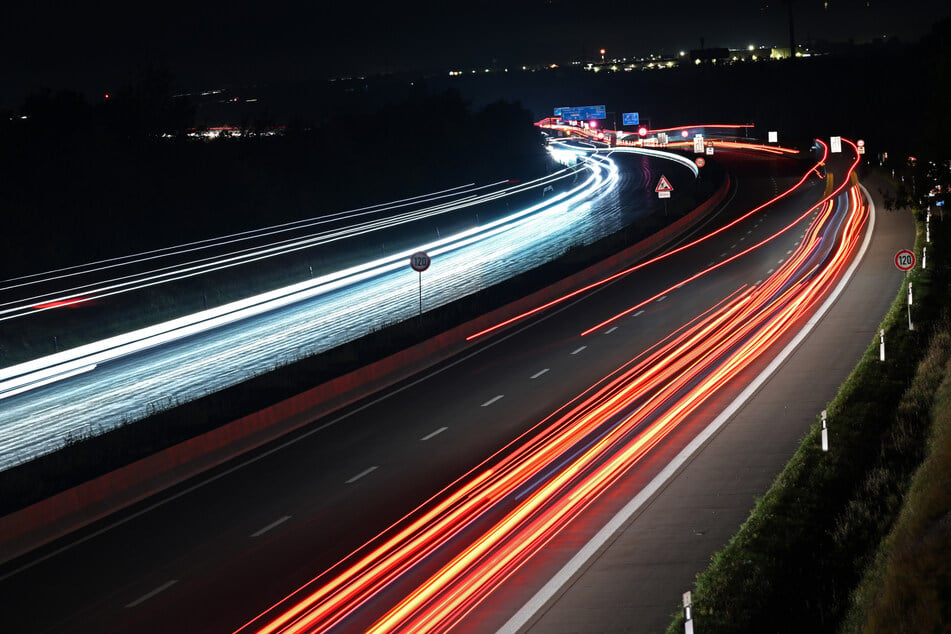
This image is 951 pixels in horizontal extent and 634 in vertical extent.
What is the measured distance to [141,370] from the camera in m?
31.7

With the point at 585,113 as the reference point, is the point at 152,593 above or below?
above

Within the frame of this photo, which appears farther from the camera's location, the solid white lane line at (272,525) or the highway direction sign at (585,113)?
the highway direction sign at (585,113)

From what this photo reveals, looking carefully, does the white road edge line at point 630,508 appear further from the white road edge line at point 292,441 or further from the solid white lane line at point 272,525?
the white road edge line at point 292,441

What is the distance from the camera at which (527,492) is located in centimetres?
1781

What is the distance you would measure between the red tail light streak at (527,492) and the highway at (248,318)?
1036 cm

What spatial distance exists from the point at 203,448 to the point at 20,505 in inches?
163

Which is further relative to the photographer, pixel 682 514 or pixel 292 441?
pixel 292 441

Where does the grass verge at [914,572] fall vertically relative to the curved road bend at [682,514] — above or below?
above

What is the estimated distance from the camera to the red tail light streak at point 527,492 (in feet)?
44.4

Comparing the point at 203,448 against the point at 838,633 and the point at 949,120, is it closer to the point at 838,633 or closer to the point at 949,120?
the point at 838,633

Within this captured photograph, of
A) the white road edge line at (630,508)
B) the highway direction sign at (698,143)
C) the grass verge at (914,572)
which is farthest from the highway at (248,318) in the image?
the highway direction sign at (698,143)

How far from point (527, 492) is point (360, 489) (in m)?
3.05

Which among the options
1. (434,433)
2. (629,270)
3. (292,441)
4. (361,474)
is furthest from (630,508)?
(629,270)

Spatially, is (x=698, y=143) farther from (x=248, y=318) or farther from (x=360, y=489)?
(x=360, y=489)
